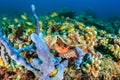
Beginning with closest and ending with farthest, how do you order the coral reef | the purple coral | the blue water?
1. the purple coral
2. the coral reef
3. the blue water

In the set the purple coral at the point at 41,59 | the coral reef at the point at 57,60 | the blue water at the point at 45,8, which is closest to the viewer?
the purple coral at the point at 41,59

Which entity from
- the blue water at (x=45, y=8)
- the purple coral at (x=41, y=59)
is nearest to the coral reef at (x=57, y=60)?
the purple coral at (x=41, y=59)

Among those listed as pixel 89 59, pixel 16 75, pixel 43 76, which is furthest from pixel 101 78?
pixel 16 75

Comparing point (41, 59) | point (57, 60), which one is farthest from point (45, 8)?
point (41, 59)

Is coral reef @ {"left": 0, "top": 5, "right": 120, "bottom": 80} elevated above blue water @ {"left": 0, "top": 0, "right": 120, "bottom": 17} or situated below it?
below

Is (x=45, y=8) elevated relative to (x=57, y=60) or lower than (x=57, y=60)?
elevated

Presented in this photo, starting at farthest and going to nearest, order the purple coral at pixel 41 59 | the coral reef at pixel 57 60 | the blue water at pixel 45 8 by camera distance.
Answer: the blue water at pixel 45 8, the coral reef at pixel 57 60, the purple coral at pixel 41 59

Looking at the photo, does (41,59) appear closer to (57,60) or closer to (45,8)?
(57,60)

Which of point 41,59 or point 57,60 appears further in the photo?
point 57,60

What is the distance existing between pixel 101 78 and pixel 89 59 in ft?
1.55

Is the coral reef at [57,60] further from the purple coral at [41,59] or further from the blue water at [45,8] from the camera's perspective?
the blue water at [45,8]

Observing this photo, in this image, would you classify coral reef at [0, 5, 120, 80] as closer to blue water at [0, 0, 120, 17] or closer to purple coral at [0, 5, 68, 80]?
purple coral at [0, 5, 68, 80]

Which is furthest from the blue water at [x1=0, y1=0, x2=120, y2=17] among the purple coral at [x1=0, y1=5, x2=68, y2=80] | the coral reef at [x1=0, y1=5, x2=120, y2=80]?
the purple coral at [x1=0, y1=5, x2=68, y2=80]

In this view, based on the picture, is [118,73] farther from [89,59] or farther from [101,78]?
[89,59]
